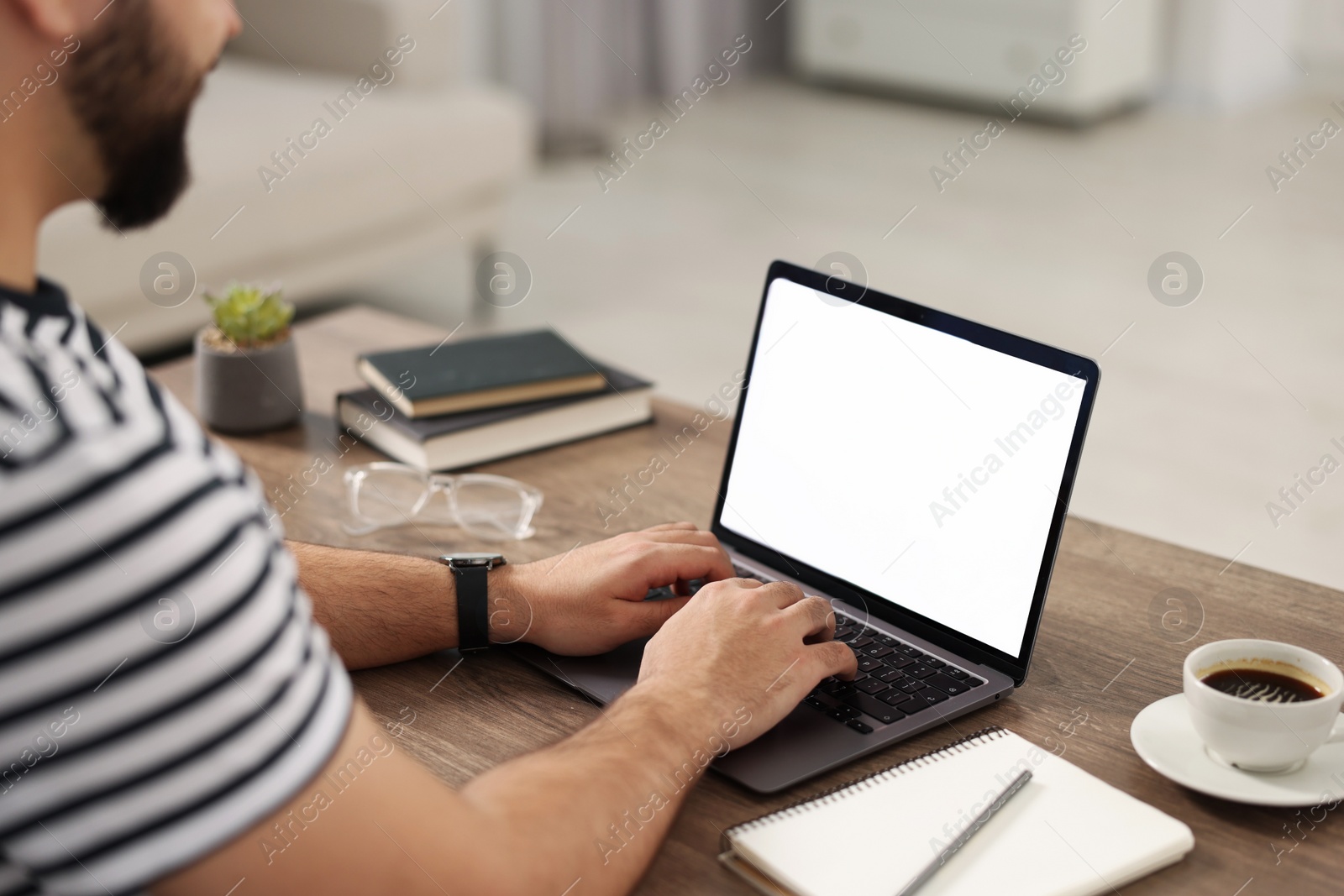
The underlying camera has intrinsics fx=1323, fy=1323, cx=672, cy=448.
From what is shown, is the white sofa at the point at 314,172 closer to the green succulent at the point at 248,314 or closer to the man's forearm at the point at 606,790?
the green succulent at the point at 248,314

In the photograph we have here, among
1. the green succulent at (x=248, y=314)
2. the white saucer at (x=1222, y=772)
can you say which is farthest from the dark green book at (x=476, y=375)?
the white saucer at (x=1222, y=772)

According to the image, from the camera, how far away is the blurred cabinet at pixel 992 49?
480 centimetres

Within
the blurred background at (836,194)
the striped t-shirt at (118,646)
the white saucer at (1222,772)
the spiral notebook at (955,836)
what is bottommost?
the blurred background at (836,194)

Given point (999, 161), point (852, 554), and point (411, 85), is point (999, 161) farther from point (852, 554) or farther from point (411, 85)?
point (852, 554)

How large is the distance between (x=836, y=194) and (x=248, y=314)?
3.12m

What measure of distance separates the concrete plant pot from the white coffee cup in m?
0.98

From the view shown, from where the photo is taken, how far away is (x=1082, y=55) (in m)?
4.78

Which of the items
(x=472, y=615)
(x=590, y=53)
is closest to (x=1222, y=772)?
(x=472, y=615)

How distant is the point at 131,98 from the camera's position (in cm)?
65

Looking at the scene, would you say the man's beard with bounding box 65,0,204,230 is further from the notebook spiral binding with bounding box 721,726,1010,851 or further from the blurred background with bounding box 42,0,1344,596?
the blurred background with bounding box 42,0,1344,596

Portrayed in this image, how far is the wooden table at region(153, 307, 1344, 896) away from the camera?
80 cm

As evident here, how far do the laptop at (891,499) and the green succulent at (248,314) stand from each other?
58cm

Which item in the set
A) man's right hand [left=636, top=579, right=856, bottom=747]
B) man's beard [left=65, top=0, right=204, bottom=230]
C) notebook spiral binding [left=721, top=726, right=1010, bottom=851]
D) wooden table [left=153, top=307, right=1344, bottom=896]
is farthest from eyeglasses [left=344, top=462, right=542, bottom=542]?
man's beard [left=65, top=0, right=204, bottom=230]

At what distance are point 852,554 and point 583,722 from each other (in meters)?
0.27
